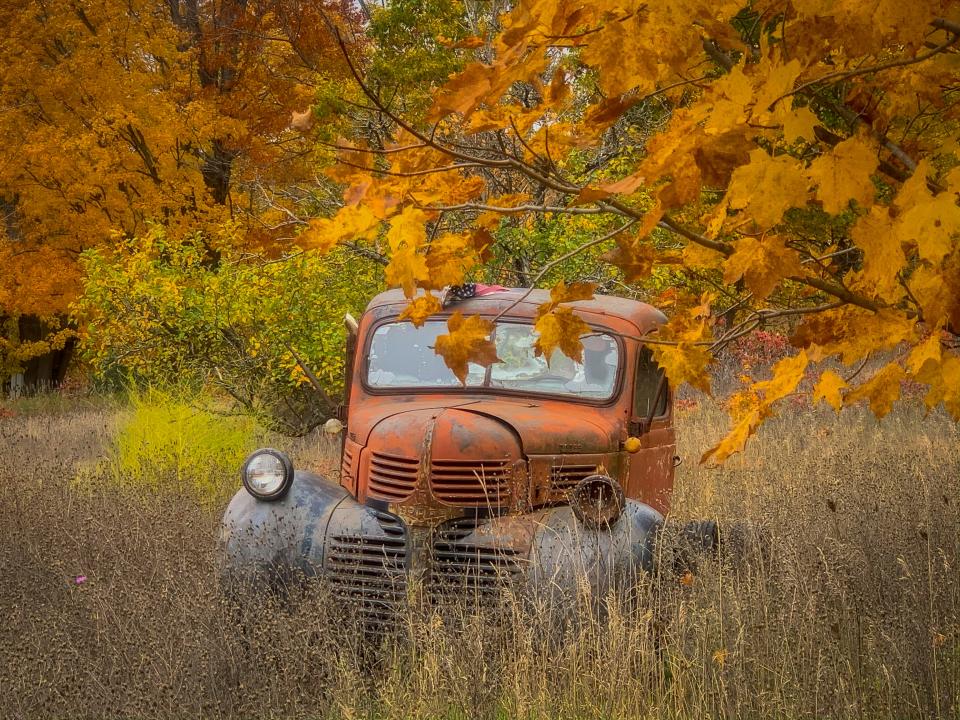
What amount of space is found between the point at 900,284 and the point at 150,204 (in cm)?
1531

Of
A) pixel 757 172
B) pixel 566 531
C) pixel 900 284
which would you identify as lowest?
pixel 566 531

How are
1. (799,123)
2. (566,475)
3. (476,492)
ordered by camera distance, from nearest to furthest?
(799,123) < (476,492) < (566,475)

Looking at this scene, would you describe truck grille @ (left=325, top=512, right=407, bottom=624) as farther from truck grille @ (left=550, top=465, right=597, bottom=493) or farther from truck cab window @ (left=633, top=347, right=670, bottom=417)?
truck cab window @ (left=633, top=347, right=670, bottom=417)

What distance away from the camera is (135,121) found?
1583cm

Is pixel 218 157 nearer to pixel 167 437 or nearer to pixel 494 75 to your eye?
pixel 167 437

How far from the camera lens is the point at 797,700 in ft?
11.6

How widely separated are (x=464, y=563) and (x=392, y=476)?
50 centimetres

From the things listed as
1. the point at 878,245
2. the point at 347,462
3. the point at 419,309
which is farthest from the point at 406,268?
the point at 347,462

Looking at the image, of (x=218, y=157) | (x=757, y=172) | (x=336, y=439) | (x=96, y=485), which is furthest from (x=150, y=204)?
(x=757, y=172)

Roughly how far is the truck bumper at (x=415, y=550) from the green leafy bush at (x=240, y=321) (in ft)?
Answer: 15.3

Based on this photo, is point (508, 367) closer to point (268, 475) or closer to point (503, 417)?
point (503, 417)

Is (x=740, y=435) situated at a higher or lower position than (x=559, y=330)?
lower

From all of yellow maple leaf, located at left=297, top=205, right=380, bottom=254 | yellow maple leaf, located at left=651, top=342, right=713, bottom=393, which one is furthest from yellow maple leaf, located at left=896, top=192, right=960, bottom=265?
yellow maple leaf, located at left=297, top=205, right=380, bottom=254

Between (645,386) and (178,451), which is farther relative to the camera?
(178,451)
